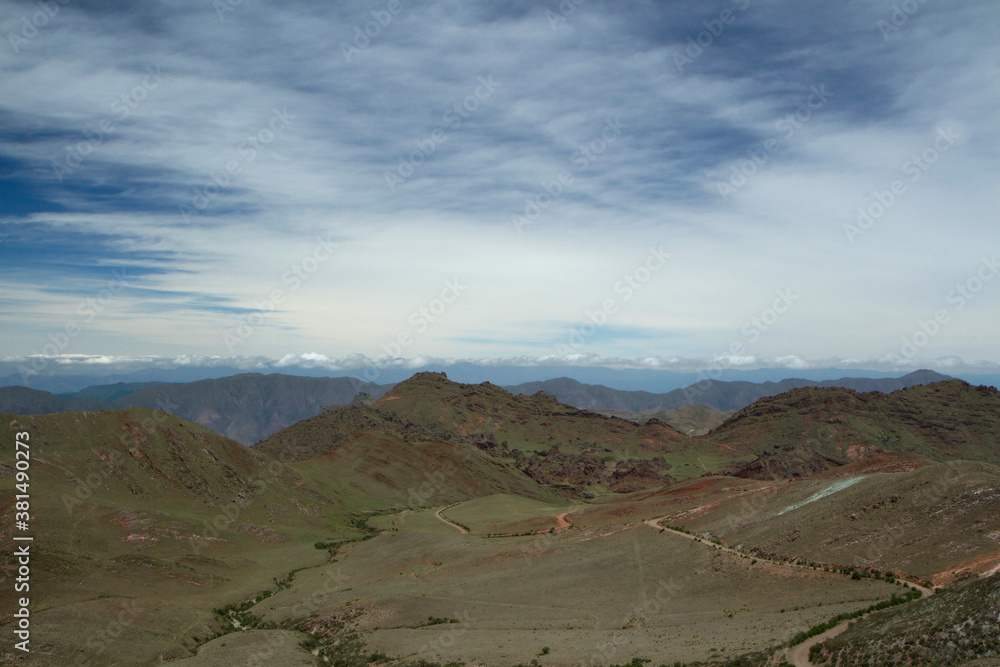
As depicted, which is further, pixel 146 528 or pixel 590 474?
pixel 590 474

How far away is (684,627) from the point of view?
3697cm

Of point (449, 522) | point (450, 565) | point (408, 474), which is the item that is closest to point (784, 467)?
point (449, 522)

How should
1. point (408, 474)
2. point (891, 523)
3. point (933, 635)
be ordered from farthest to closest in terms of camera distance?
1. point (408, 474)
2. point (891, 523)
3. point (933, 635)

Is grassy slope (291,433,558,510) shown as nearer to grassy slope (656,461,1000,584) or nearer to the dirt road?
the dirt road

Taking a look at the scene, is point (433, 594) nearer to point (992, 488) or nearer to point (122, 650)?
point (122, 650)

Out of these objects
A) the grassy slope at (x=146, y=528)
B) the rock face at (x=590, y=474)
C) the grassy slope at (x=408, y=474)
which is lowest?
the rock face at (x=590, y=474)

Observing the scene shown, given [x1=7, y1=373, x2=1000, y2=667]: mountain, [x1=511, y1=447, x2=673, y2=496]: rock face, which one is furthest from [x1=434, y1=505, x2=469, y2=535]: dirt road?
[x1=511, y1=447, x2=673, y2=496]: rock face

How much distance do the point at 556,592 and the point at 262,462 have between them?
78.8 meters

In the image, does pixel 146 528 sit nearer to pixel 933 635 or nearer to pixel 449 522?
pixel 449 522

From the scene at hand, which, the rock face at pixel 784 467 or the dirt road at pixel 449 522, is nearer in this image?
the dirt road at pixel 449 522

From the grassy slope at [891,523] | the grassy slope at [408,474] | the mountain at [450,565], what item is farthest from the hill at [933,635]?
the grassy slope at [408,474]

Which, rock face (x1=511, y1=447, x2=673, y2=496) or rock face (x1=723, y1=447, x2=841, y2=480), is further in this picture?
rock face (x1=511, y1=447, x2=673, y2=496)

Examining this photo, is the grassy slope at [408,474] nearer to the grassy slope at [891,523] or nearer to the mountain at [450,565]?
the mountain at [450,565]

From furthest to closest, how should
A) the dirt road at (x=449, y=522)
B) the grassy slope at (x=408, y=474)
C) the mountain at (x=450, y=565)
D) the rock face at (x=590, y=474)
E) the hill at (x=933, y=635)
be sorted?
the rock face at (x=590, y=474)
the grassy slope at (x=408, y=474)
the dirt road at (x=449, y=522)
the mountain at (x=450, y=565)
the hill at (x=933, y=635)
